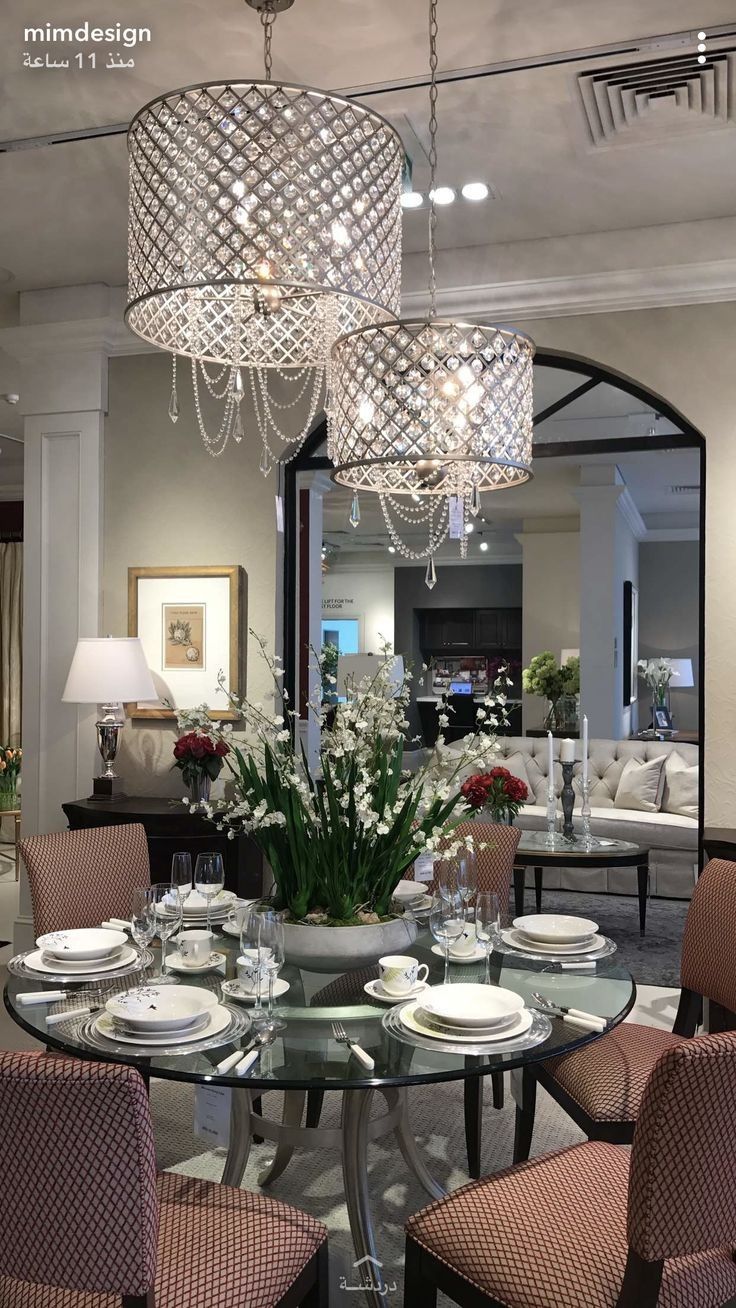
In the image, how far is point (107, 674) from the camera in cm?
423

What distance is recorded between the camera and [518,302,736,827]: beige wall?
13.0 feet

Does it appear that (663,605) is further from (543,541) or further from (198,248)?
(198,248)

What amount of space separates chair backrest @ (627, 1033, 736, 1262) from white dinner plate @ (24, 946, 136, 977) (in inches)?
46.8

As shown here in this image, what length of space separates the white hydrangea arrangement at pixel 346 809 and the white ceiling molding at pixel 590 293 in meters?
2.38

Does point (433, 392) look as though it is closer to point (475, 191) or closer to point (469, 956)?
point (469, 956)

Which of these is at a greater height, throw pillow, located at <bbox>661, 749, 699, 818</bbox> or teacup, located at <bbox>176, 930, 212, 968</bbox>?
teacup, located at <bbox>176, 930, 212, 968</bbox>

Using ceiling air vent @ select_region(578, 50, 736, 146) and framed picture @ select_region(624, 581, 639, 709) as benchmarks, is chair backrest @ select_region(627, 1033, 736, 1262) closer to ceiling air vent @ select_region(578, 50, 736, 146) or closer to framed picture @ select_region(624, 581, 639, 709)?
ceiling air vent @ select_region(578, 50, 736, 146)

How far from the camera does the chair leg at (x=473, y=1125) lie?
108 inches

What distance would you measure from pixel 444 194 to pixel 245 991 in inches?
113

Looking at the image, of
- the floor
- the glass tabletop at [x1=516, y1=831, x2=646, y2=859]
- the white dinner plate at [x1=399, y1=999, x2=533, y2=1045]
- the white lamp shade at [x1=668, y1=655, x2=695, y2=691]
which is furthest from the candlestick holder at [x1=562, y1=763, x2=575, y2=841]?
the white lamp shade at [x1=668, y1=655, x2=695, y2=691]

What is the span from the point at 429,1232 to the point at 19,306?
14.5 ft

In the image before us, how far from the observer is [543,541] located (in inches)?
418

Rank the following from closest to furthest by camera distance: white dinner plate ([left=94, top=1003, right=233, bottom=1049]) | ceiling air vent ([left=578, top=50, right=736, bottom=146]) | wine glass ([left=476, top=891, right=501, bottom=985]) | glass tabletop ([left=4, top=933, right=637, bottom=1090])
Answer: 1. glass tabletop ([left=4, top=933, right=637, bottom=1090])
2. white dinner plate ([left=94, top=1003, right=233, bottom=1049])
3. wine glass ([left=476, top=891, right=501, bottom=985])
4. ceiling air vent ([left=578, top=50, right=736, bottom=146])

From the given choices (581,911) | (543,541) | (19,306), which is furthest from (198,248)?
(543,541)
